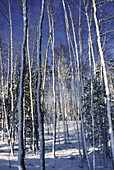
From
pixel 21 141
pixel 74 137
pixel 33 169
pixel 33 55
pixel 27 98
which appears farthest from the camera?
pixel 74 137

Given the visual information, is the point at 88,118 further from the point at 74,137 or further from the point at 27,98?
the point at 74,137

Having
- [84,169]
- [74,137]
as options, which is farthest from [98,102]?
[74,137]

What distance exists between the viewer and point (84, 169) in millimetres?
6215

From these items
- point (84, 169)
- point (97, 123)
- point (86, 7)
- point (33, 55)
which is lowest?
point (84, 169)

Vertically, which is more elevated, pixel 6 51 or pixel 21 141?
pixel 6 51

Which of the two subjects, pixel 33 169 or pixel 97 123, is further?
pixel 97 123

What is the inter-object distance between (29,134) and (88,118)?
17.1ft

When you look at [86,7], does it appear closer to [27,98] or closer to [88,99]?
[88,99]

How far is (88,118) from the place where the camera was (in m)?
10.5

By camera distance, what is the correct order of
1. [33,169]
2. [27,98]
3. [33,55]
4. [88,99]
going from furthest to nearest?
[27,98]
[88,99]
[33,55]
[33,169]

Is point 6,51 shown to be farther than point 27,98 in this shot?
No

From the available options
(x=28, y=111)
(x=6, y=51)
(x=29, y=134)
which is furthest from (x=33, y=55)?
(x=29, y=134)

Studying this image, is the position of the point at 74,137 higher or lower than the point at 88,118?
lower

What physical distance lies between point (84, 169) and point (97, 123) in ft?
12.5
